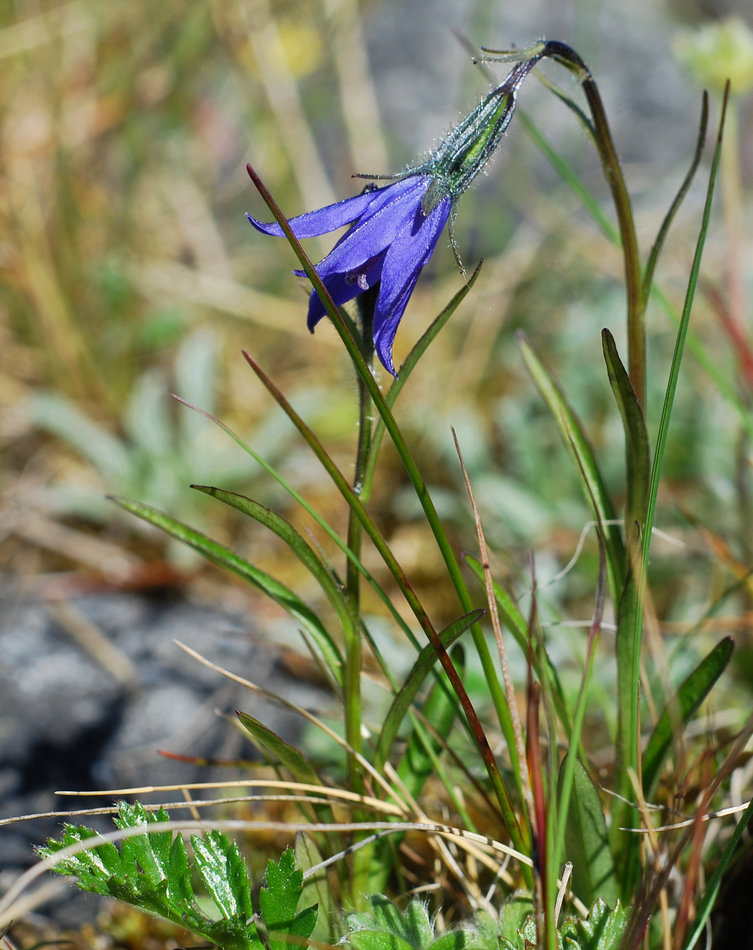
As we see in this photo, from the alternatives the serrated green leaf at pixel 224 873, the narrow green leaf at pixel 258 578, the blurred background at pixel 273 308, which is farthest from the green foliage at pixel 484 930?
the blurred background at pixel 273 308

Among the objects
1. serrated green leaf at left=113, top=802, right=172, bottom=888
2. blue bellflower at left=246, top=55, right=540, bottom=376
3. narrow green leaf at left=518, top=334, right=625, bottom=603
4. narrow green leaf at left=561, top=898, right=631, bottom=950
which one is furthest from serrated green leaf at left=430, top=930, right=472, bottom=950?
blue bellflower at left=246, top=55, right=540, bottom=376

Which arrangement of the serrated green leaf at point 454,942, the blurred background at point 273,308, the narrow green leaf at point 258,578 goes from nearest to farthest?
→ the serrated green leaf at point 454,942, the narrow green leaf at point 258,578, the blurred background at point 273,308

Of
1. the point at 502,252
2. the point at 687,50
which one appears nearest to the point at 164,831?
the point at 687,50

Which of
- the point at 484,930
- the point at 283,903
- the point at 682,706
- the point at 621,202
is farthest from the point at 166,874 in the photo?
the point at 621,202

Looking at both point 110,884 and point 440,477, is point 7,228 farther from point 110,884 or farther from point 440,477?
point 110,884

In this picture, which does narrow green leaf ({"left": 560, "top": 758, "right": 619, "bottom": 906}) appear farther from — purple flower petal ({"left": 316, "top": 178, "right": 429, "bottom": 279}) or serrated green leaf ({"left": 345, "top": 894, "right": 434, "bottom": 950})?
purple flower petal ({"left": 316, "top": 178, "right": 429, "bottom": 279})

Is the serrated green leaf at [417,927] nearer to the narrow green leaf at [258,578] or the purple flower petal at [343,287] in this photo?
the narrow green leaf at [258,578]
